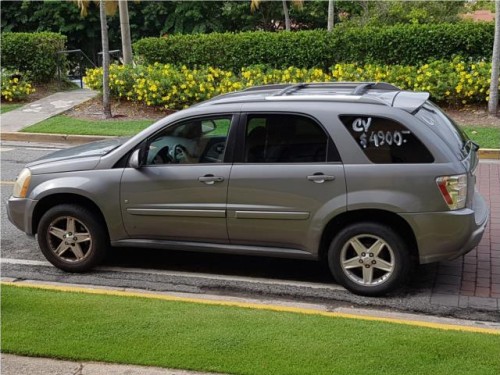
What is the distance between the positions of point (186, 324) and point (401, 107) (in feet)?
8.24

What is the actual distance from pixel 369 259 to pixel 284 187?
2.99ft

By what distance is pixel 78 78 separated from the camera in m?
23.9

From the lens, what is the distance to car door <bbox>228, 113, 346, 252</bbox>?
18.0ft

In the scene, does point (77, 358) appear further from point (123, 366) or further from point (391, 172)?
point (391, 172)

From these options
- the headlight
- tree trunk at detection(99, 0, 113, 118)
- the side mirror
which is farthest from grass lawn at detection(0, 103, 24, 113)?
the side mirror

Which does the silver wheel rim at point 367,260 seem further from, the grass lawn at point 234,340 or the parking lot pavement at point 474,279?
the grass lawn at point 234,340

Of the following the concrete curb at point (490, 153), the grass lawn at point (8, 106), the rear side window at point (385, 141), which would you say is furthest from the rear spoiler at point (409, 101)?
the grass lawn at point (8, 106)

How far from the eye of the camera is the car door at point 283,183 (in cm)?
550

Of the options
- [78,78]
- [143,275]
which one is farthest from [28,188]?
[78,78]

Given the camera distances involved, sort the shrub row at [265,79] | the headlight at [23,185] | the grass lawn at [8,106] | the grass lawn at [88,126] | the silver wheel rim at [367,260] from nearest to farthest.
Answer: the silver wheel rim at [367,260] < the headlight at [23,185] < the shrub row at [265,79] < the grass lawn at [88,126] < the grass lawn at [8,106]

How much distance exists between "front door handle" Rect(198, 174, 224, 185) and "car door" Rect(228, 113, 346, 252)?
12 centimetres

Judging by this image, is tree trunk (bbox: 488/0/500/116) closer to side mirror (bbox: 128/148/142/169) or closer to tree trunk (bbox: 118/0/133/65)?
tree trunk (bbox: 118/0/133/65)

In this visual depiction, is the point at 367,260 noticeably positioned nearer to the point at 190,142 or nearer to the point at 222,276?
the point at 222,276

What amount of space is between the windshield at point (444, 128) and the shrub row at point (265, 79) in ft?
27.4
